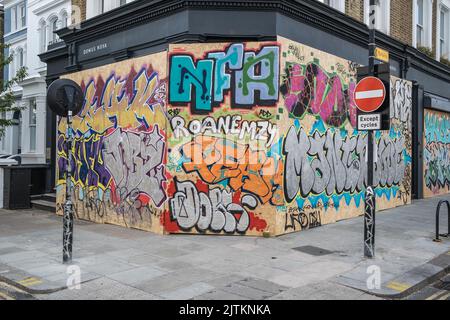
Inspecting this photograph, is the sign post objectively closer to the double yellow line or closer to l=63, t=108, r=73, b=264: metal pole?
l=63, t=108, r=73, b=264: metal pole

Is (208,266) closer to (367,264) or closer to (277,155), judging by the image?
(367,264)

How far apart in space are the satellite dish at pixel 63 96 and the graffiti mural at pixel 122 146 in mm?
2496

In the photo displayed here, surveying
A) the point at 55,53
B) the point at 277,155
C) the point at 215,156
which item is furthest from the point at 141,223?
the point at 55,53

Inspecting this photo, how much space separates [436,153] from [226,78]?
1224cm

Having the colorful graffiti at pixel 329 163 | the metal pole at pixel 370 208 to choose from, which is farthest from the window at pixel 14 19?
the metal pole at pixel 370 208

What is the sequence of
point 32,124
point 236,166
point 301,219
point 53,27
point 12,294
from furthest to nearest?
point 32,124 → point 53,27 → point 301,219 → point 236,166 → point 12,294

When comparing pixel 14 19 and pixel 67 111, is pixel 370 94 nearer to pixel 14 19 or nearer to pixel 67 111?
pixel 67 111

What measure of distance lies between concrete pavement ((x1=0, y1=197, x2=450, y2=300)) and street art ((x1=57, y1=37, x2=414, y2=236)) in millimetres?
581

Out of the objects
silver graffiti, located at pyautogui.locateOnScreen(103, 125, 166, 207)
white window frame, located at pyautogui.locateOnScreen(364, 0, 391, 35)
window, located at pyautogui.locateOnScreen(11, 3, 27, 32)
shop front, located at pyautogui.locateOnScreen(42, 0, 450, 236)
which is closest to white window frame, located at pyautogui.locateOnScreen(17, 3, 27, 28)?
window, located at pyautogui.locateOnScreen(11, 3, 27, 32)

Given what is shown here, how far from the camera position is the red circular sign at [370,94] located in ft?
25.2

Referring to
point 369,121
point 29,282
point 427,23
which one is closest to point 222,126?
point 369,121

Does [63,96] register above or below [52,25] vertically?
below

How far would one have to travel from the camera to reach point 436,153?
715 inches

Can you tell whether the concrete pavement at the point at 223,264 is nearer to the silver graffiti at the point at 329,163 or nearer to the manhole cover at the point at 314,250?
the manhole cover at the point at 314,250
